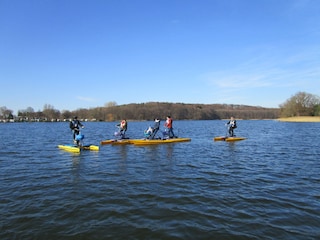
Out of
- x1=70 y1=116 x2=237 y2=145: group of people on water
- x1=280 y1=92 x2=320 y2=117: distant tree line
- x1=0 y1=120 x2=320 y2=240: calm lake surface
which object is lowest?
x1=0 y1=120 x2=320 y2=240: calm lake surface

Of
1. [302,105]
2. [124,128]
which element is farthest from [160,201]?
[302,105]

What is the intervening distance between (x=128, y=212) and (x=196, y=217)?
1.84m

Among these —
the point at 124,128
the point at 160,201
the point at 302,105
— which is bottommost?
the point at 160,201

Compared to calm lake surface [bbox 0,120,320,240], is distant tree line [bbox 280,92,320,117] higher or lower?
higher

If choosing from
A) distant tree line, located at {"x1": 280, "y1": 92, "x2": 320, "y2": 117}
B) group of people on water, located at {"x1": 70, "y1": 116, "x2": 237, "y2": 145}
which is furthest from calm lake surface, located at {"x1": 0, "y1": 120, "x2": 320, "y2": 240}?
distant tree line, located at {"x1": 280, "y1": 92, "x2": 320, "y2": 117}

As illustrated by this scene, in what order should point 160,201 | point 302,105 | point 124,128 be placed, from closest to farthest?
point 160,201 → point 124,128 → point 302,105

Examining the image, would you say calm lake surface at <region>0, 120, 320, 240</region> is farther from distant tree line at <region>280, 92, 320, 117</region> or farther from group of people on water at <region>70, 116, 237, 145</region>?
distant tree line at <region>280, 92, 320, 117</region>

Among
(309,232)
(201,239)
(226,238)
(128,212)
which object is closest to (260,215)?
(309,232)

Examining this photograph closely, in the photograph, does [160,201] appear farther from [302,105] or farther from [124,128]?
[302,105]

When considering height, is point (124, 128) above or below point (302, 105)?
below

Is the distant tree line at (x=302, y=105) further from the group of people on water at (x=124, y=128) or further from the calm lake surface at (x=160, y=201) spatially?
the calm lake surface at (x=160, y=201)

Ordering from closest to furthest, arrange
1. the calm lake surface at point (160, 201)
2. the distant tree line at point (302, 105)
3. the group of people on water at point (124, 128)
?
the calm lake surface at point (160, 201) < the group of people on water at point (124, 128) < the distant tree line at point (302, 105)

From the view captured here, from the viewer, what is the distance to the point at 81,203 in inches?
309

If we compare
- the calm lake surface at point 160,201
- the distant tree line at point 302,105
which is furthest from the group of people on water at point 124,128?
the distant tree line at point 302,105
